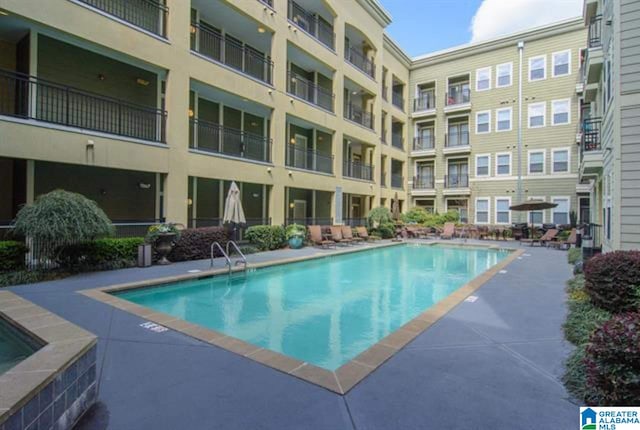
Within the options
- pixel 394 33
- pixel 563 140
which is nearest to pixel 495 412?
pixel 563 140

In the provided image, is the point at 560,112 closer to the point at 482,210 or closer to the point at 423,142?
the point at 482,210

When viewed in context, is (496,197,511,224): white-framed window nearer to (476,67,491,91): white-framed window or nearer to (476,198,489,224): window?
(476,198,489,224): window

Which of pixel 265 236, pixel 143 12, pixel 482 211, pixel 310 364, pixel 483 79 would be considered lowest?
pixel 310 364

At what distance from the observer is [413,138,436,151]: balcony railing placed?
27.5m

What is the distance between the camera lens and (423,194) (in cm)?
2702

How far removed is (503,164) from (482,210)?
350 cm

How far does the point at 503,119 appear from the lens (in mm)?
24266

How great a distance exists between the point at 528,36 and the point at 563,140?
7.53 metres

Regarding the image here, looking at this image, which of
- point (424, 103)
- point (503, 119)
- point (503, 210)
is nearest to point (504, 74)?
point (503, 119)

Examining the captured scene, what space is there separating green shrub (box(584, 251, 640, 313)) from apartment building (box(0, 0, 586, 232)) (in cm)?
1080

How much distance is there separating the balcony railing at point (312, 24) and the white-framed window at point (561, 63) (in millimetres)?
14881

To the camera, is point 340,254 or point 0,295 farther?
point 340,254

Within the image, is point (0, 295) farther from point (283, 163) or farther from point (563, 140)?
point (563, 140)

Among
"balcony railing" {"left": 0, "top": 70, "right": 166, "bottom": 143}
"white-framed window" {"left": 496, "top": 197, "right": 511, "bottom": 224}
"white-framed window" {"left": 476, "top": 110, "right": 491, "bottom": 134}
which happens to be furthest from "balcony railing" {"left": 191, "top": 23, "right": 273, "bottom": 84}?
"white-framed window" {"left": 496, "top": 197, "right": 511, "bottom": 224}
